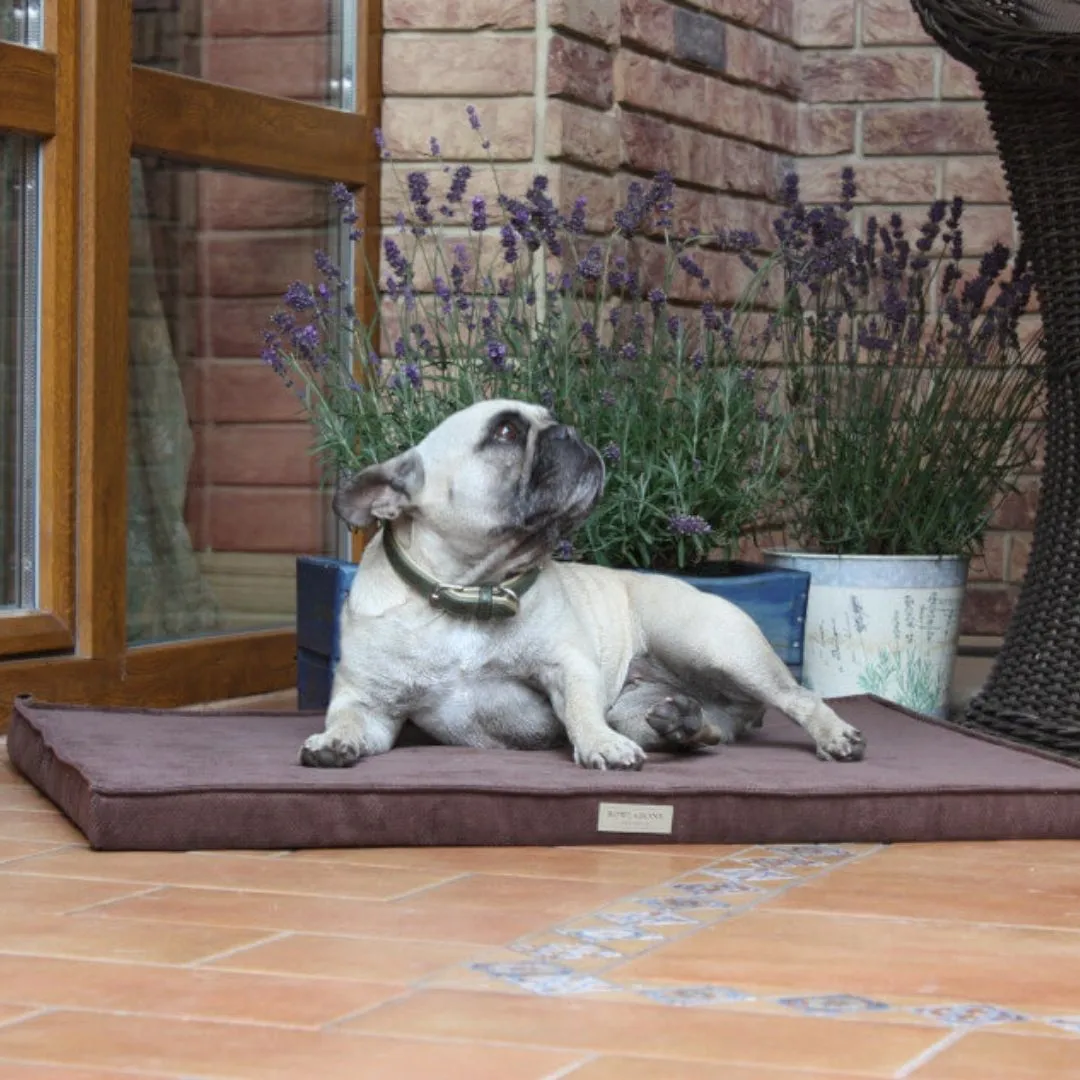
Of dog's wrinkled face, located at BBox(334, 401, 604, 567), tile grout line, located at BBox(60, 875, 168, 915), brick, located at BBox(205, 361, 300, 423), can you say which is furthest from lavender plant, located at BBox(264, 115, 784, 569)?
tile grout line, located at BBox(60, 875, 168, 915)

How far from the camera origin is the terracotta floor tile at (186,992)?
6.68 feet

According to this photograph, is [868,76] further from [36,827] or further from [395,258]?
[36,827]

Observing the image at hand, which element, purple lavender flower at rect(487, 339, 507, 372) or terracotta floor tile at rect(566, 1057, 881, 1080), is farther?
purple lavender flower at rect(487, 339, 507, 372)

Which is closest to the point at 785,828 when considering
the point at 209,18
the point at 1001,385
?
the point at 1001,385

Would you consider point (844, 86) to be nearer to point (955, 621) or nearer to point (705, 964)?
point (955, 621)

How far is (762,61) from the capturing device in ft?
18.1

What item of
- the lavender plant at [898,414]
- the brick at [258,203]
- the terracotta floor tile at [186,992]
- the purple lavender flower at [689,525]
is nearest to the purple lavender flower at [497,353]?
the purple lavender flower at [689,525]

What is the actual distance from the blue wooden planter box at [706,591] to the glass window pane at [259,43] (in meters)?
1.12

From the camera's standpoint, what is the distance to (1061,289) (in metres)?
3.68

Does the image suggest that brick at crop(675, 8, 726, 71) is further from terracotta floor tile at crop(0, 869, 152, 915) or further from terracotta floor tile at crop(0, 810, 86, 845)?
terracotta floor tile at crop(0, 869, 152, 915)

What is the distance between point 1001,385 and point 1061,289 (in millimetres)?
788

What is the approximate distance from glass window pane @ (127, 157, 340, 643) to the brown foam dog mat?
39.3 inches

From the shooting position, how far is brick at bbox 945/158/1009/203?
18.2 ft

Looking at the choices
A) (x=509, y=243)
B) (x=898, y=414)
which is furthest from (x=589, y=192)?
(x=898, y=414)
